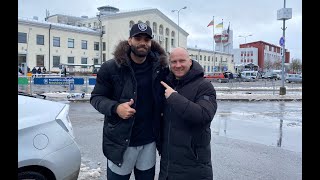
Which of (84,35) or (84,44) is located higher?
(84,35)

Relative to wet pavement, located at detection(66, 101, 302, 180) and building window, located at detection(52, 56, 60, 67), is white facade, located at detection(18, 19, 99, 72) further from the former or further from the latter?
wet pavement, located at detection(66, 101, 302, 180)

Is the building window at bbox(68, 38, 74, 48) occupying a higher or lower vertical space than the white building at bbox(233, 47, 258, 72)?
lower

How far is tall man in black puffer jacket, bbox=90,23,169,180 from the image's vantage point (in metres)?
2.84

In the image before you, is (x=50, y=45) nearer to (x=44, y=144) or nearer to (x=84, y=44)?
(x=84, y=44)

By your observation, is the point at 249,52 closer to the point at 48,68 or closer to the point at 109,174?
the point at 48,68

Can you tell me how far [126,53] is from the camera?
2951 mm

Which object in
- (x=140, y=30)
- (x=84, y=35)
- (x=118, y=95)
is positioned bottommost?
(x=118, y=95)

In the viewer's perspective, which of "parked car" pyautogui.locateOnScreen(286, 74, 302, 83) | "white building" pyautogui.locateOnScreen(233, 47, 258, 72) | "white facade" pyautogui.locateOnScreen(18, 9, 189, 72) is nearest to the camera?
"parked car" pyautogui.locateOnScreen(286, 74, 302, 83)

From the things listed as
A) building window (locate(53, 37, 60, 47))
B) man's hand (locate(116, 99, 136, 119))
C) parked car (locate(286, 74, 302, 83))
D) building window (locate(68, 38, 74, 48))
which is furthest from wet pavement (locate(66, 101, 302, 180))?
building window (locate(68, 38, 74, 48))

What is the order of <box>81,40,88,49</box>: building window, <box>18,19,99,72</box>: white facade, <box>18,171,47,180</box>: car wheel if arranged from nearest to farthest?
<box>18,171,47,180</box>: car wheel, <box>18,19,99,72</box>: white facade, <box>81,40,88,49</box>: building window

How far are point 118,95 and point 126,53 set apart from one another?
39 centimetres

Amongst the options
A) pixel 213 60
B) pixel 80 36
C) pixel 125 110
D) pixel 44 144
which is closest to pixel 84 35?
pixel 80 36

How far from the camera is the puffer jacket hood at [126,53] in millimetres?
2902
